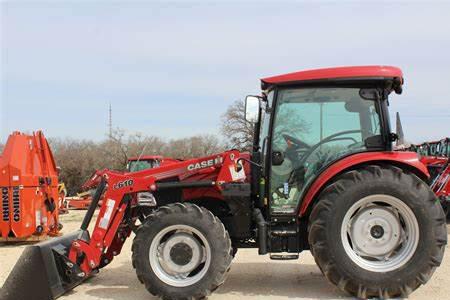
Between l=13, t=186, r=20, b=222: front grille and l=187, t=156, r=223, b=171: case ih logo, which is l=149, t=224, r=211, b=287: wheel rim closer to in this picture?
l=187, t=156, r=223, b=171: case ih logo

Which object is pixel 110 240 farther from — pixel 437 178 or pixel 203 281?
pixel 437 178

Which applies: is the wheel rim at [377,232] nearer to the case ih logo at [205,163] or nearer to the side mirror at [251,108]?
the side mirror at [251,108]

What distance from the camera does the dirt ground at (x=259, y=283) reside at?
5.64m

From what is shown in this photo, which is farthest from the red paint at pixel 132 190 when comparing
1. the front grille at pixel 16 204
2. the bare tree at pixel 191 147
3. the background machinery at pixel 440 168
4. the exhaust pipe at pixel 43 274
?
the bare tree at pixel 191 147

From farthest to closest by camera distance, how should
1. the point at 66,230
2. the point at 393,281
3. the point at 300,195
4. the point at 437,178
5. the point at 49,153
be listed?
the point at 66,230 < the point at 437,178 < the point at 49,153 < the point at 300,195 < the point at 393,281

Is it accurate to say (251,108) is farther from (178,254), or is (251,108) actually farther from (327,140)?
(178,254)

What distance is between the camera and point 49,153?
36.3 feet

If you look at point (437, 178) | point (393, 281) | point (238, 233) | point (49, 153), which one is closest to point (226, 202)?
point (238, 233)

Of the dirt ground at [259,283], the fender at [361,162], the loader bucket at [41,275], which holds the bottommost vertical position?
the dirt ground at [259,283]

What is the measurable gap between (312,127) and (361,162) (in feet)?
2.21

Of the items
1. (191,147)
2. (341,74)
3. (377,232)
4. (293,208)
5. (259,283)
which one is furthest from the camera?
(191,147)

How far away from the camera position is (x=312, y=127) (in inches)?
224

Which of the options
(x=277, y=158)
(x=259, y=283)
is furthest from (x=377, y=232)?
(x=259, y=283)

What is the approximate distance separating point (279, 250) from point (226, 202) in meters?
0.83
